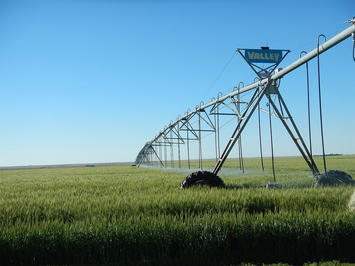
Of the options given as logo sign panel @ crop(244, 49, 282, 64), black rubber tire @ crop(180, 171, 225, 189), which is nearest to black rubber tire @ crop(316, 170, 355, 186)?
black rubber tire @ crop(180, 171, 225, 189)

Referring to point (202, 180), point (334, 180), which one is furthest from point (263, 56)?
point (202, 180)

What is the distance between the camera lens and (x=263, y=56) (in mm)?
10383

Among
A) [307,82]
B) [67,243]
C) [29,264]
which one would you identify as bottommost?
[29,264]

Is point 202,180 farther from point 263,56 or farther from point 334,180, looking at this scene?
point 263,56

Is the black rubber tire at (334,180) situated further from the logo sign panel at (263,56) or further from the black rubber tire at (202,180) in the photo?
the logo sign panel at (263,56)

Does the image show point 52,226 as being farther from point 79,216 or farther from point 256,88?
point 256,88

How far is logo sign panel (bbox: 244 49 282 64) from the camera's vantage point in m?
10.3

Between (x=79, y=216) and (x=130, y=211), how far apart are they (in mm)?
894

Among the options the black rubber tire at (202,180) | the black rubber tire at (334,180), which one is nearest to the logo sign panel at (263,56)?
the black rubber tire at (334,180)

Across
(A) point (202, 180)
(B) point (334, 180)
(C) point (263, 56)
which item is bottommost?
(B) point (334, 180)

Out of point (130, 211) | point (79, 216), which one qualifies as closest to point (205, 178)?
point (130, 211)

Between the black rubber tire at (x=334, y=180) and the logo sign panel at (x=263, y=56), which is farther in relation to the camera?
the logo sign panel at (x=263, y=56)

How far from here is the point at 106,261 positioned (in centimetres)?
391

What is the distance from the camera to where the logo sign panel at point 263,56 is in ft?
33.8
